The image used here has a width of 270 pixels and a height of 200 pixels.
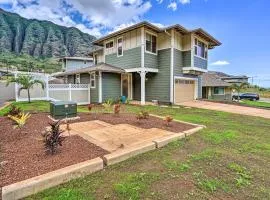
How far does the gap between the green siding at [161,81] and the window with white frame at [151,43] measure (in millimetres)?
653

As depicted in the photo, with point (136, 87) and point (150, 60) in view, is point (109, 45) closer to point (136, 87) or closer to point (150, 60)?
point (136, 87)

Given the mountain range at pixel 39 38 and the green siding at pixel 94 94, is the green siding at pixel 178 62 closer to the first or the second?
the green siding at pixel 94 94

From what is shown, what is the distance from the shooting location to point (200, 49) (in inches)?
640

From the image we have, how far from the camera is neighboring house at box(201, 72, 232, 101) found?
3191 cm

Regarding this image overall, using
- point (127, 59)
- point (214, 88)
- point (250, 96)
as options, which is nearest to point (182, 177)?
point (127, 59)

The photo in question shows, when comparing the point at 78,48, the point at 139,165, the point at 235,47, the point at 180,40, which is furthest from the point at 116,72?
the point at 78,48

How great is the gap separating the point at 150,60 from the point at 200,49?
5.05 meters

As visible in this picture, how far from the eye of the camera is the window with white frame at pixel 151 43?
14.6 m

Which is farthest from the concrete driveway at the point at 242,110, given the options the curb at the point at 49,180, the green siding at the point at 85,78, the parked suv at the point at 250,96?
the parked suv at the point at 250,96

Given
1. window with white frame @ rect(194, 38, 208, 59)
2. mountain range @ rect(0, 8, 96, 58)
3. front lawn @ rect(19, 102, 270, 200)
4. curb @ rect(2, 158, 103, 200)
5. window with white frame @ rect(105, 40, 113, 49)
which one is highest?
mountain range @ rect(0, 8, 96, 58)

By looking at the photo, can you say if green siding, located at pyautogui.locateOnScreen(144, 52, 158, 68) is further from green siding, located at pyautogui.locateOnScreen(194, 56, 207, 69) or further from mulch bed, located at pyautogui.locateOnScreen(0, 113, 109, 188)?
mulch bed, located at pyautogui.locateOnScreen(0, 113, 109, 188)

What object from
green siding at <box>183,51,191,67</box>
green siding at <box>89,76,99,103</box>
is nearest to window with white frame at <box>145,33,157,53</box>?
green siding at <box>183,51,191,67</box>

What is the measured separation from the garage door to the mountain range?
64.8m

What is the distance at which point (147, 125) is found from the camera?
6758mm
